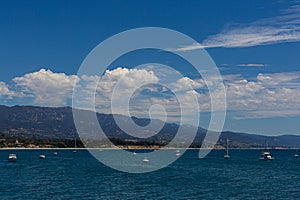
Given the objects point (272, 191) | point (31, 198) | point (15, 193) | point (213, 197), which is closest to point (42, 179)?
point (15, 193)

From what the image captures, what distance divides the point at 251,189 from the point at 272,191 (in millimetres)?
3629

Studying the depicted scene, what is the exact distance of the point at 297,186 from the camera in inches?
3438

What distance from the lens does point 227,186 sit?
271ft

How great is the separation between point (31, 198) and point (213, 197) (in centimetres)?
2741

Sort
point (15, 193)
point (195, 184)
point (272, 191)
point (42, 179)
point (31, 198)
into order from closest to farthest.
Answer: point (31, 198), point (15, 193), point (272, 191), point (195, 184), point (42, 179)

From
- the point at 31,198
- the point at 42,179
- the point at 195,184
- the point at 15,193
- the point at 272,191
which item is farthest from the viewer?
the point at 42,179

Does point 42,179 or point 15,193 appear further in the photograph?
point 42,179

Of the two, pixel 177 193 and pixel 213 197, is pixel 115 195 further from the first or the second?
pixel 213 197

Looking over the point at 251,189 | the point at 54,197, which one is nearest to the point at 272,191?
the point at 251,189

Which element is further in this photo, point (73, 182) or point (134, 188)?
point (73, 182)

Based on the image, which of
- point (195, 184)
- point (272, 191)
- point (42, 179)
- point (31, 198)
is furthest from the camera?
point (42, 179)

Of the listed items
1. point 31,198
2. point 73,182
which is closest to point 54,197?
point 31,198

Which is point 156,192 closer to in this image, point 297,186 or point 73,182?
point 73,182

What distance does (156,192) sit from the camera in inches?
2847
